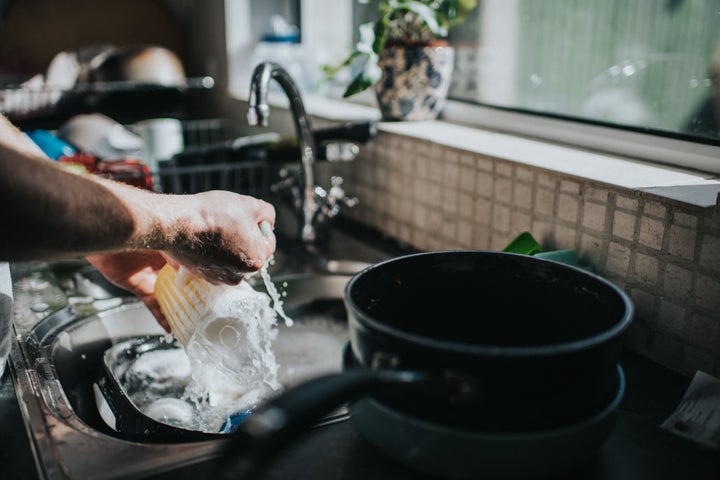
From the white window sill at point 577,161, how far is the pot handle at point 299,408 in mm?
505

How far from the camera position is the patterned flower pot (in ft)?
4.60

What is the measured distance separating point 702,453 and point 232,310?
1.85 ft

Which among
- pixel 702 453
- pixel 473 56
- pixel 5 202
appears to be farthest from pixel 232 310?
pixel 473 56

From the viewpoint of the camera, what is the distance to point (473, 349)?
491 millimetres

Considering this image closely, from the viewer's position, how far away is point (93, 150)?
164 cm

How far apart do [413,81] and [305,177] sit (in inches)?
12.5

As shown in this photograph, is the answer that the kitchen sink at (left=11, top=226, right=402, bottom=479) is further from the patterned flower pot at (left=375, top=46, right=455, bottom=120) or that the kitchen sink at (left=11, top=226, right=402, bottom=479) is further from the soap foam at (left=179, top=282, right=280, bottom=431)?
the patterned flower pot at (left=375, top=46, right=455, bottom=120)

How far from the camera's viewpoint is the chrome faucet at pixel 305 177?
124cm

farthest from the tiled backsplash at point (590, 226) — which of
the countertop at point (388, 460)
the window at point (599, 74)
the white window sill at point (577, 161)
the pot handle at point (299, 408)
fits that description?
the pot handle at point (299, 408)

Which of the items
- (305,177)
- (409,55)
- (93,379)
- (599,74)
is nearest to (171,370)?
(93,379)

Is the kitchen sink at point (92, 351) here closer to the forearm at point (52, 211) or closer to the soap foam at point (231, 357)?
the soap foam at point (231, 357)

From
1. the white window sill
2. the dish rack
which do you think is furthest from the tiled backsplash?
the dish rack

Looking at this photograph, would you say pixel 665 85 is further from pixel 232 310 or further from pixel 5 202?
pixel 5 202

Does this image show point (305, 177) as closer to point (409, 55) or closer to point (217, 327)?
point (409, 55)
